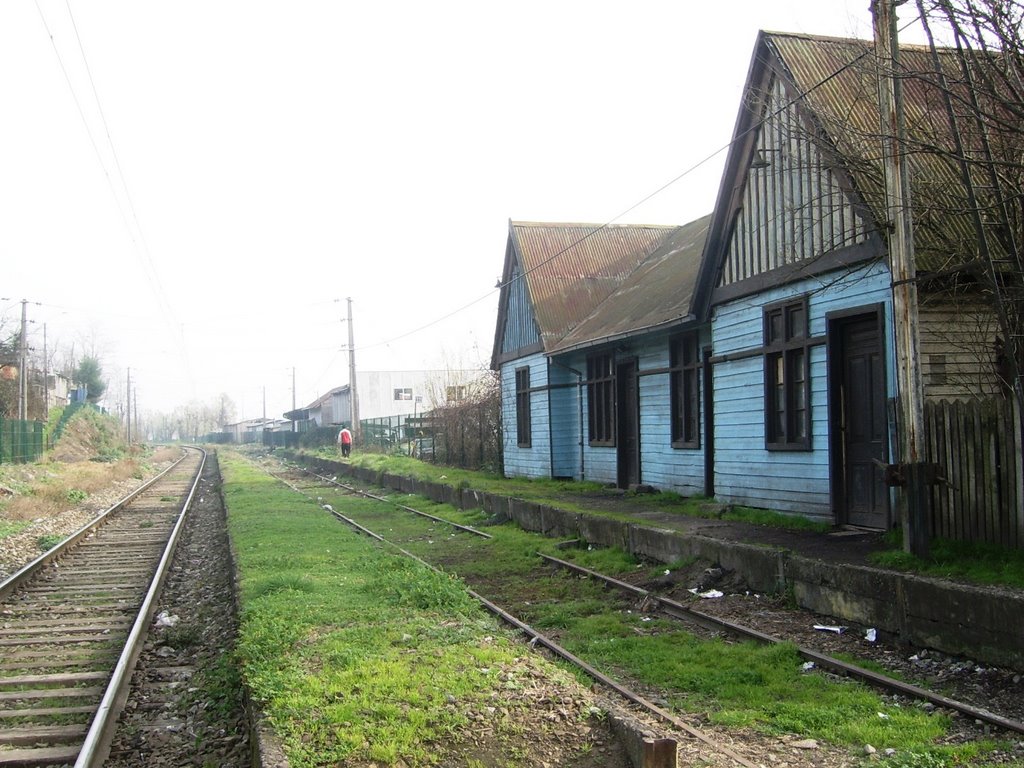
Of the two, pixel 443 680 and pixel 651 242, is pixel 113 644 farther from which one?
pixel 651 242

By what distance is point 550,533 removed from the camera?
1577 centimetres

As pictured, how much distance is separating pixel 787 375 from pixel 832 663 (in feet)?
20.2

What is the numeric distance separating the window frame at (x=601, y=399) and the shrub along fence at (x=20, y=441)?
2092cm

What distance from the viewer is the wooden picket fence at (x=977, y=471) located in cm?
832

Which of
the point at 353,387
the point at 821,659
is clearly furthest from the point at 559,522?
the point at 353,387

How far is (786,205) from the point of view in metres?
12.7

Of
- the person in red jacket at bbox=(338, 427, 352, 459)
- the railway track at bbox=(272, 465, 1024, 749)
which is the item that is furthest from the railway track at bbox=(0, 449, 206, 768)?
the person in red jacket at bbox=(338, 427, 352, 459)

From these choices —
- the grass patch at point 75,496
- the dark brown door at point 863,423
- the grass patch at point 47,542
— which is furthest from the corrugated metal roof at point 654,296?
the grass patch at point 75,496

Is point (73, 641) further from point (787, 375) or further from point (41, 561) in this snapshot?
point (787, 375)

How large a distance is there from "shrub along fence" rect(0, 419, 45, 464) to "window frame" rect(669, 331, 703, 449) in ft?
79.2

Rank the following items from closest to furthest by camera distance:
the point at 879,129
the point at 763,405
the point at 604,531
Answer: the point at 879,129 → the point at 763,405 → the point at 604,531

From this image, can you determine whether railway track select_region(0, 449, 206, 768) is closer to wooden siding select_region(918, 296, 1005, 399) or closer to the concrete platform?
the concrete platform

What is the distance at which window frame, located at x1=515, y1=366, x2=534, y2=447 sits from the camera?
2509cm

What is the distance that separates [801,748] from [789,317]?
8.16 m
